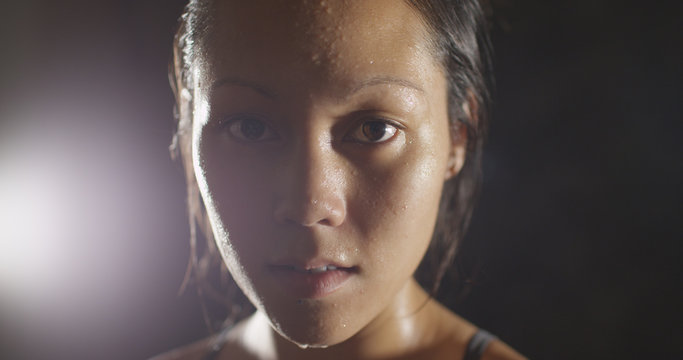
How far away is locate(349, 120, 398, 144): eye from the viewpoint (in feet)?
1.69

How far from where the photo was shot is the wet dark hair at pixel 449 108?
56 centimetres

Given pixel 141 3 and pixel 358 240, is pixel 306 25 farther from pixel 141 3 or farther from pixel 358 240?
pixel 141 3

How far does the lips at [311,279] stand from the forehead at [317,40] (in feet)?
0.66

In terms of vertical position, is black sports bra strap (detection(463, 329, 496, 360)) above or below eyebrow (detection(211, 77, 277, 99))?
below

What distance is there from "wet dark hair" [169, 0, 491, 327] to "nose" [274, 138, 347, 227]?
0.18 meters

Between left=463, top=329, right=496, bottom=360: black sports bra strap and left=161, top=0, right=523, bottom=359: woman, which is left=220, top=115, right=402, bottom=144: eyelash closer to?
left=161, top=0, right=523, bottom=359: woman

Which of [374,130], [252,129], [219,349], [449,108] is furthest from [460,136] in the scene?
[219,349]

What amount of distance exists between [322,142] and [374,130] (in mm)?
66

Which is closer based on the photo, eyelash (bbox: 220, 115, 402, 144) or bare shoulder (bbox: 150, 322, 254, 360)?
eyelash (bbox: 220, 115, 402, 144)

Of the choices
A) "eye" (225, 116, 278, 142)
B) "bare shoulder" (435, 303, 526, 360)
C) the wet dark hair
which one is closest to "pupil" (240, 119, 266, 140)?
"eye" (225, 116, 278, 142)

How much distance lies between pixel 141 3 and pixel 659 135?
91cm

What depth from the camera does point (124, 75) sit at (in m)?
0.92

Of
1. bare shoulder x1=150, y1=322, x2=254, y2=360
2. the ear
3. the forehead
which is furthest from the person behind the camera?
bare shoulder x1=150, y1=322, x2=254, y2=360

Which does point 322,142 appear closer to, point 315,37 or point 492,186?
point 315,37
